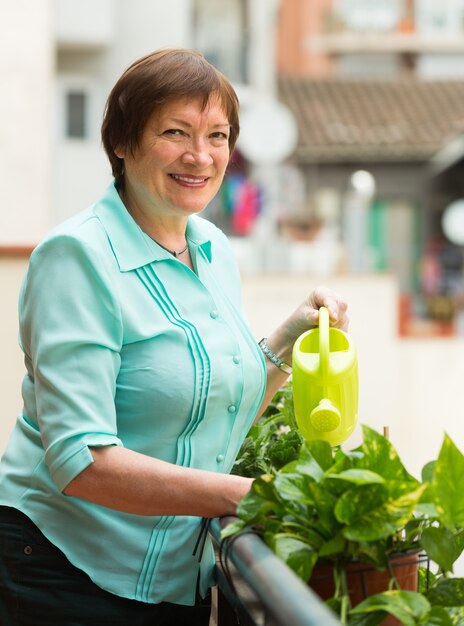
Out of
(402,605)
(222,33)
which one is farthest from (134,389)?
(222,33)

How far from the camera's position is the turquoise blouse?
1645mm

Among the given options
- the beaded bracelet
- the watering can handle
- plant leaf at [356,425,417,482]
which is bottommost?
the beaded bracelet

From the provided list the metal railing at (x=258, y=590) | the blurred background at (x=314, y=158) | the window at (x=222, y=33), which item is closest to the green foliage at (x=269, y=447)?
the metal railing at (x=258, y=590)

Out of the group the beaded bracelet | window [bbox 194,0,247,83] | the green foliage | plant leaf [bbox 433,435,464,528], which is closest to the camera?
plant leaf [bbox 433,435,464,528]

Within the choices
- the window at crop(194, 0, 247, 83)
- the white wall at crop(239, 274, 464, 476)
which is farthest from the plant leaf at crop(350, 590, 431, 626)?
the window at crop(194, 0, 247, 83)

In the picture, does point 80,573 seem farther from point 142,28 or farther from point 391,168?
point 391,168

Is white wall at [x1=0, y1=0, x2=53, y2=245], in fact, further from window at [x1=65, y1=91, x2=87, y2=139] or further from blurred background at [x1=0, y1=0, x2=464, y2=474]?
window at [x1=65, y1=91, x2=87, y2=139]

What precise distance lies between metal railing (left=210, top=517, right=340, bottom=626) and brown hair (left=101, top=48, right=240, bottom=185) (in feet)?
1.96

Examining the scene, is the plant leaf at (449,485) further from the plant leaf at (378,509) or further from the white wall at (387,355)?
the white wall at (387,355)

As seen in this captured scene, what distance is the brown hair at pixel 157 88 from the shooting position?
69.6 inches

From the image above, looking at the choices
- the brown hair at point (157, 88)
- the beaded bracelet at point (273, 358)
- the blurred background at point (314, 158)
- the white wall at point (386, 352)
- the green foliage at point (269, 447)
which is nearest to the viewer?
the brown hair at point (157, 88)

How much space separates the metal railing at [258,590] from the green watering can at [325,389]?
0.81 ft

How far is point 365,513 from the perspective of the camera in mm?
1460

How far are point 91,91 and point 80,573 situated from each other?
17137 millimetres
